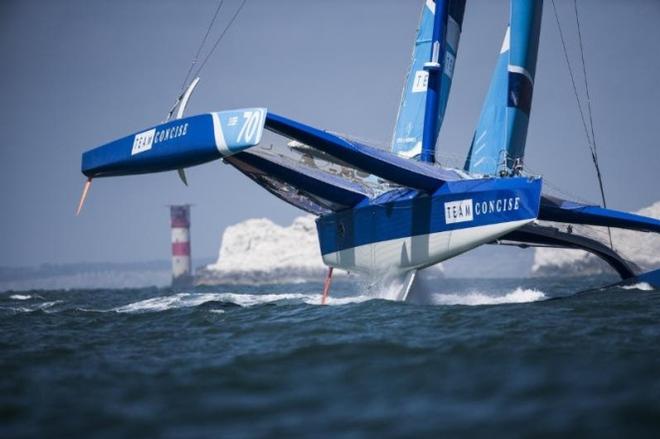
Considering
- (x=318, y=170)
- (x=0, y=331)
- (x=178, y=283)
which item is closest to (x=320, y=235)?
(x=318, y=170)

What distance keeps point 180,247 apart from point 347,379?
90.8 metres

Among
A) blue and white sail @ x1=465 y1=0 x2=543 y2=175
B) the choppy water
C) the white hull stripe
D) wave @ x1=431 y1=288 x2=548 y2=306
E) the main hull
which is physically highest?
blue and white sail @ x1=465 y1=0 x2=543 y2=175

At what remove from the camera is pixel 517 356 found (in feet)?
21.3

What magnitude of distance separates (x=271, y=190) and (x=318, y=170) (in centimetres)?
242

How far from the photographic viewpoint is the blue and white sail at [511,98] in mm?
14945

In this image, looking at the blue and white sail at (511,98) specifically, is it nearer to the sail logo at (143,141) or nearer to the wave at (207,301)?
the wave at (207,301)

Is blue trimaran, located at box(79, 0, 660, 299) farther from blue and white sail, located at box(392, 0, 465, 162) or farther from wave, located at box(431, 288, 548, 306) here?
wave, located at box(431, 288, 548, 306)

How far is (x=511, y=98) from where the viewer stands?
15414 millimetres

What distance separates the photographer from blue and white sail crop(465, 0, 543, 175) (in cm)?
1495

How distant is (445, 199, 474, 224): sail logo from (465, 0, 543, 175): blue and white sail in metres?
0.98

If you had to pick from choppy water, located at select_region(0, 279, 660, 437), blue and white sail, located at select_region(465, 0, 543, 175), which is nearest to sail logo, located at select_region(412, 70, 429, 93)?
blue and white sail, located at select_region(465, 0, 543, 175)

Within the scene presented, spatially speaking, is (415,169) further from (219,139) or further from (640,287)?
(640,287)

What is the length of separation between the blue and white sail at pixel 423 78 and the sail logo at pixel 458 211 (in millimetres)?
2850

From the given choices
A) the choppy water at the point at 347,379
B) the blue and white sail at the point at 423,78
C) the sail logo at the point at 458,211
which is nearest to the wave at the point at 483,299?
the sail logo at the point at 458,211
